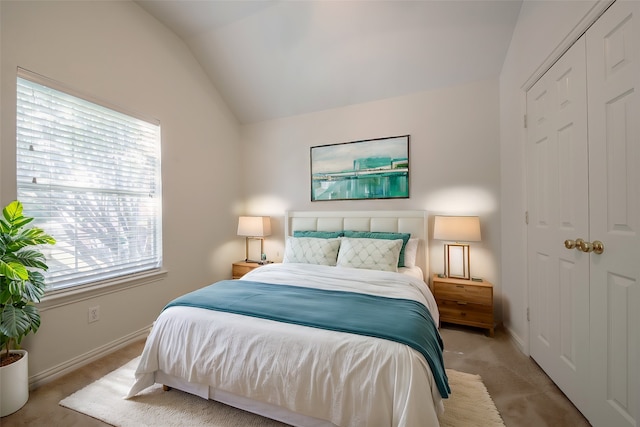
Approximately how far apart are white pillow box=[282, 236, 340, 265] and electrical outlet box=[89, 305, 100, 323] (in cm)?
173

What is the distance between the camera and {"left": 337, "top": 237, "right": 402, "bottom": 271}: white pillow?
8.46ft

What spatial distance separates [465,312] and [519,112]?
77.4 inches

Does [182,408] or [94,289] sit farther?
[94,289]

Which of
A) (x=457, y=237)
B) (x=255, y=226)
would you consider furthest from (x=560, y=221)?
(x=255, y=226)

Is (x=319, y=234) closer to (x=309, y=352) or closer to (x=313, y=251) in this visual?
(x=313, y=251)

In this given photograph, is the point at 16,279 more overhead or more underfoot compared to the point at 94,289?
more overhead

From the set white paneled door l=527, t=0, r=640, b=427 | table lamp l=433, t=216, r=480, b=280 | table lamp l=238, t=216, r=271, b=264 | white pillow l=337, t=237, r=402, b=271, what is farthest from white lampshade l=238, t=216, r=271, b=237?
white paneled door l=527, t=0, r=640, b=427

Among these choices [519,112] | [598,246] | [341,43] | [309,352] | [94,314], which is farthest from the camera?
[341,43]

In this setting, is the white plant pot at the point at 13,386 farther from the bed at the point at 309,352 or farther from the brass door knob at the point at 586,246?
the brass door knob at the point at 586,246

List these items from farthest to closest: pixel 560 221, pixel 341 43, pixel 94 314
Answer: pixel 341 43, pixel 94 314, pixel 560 221

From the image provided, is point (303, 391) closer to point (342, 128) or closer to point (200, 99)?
point (342, 128)

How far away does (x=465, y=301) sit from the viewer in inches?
104

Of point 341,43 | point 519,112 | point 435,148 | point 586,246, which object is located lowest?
point 586,246

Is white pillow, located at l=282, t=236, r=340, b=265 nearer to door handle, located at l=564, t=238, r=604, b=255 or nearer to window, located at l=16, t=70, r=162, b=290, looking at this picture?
window, located at l=16, t=70, r=162, b=290
